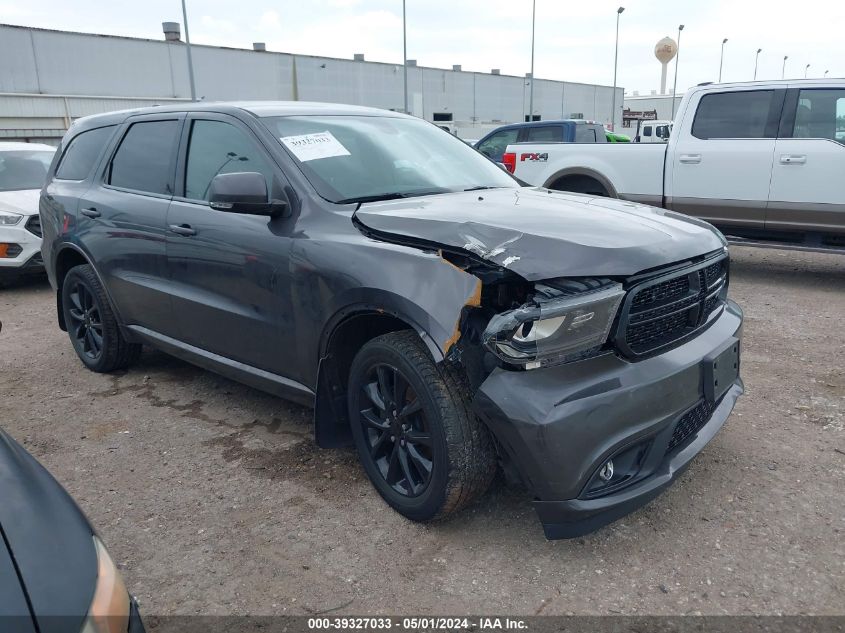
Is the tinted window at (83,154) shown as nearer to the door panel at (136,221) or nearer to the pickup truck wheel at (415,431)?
the door panel at (136,221)

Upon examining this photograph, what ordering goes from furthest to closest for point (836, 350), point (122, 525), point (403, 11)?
point (403, 11), point (836, 350), point (122, 525)

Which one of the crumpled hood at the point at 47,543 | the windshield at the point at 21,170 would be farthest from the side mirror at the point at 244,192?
the windshield at the point at 21,170

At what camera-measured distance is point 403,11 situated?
3612 centimetres

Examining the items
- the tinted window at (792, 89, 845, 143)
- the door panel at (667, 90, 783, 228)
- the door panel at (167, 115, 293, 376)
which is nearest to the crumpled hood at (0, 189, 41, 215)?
the door panel at (167, 115, 293, 376)

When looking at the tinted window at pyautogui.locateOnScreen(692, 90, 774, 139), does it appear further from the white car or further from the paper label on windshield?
the white car

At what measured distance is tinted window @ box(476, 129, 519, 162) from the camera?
13750mm

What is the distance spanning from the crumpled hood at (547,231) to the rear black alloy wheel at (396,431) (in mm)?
597

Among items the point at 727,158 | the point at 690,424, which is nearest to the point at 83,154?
the point at 690,424

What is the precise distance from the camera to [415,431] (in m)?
2.81

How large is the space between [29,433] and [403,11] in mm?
36204

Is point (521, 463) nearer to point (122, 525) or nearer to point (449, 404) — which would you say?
point (449, 404)

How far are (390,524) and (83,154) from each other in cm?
359

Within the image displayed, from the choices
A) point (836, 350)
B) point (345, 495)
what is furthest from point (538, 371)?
point (836, 350)

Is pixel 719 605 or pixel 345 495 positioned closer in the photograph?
pixel 719 605
